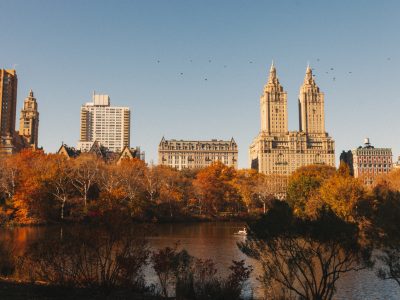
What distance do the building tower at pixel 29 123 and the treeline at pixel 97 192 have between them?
10874 cm

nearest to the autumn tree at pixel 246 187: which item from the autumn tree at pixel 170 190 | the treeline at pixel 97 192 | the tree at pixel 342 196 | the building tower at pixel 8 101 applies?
the treeline at pixel 97 192

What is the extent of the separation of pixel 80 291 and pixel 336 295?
12.8m

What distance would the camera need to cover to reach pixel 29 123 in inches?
7598

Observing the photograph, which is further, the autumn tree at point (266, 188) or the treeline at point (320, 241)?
the autumn tree at point (266, 188)

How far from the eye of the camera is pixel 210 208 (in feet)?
318

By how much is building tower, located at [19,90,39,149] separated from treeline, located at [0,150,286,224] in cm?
10874

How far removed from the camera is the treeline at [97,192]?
66312mm

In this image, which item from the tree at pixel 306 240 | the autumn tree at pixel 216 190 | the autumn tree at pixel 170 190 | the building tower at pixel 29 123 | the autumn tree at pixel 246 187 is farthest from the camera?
the building tower at pixel 29 123

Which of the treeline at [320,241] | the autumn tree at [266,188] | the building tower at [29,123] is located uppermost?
the building tower at [29,123]

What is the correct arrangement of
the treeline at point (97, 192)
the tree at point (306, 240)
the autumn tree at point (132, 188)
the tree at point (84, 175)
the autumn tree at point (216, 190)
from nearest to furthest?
the tree at point (306, 240), the treeline at point (97, 192), the tree at point (84, 175), the autumn tree at point (132, 188), the autumn tree at point (216, 190)

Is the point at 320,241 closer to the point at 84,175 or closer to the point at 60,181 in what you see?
the point at 60,181

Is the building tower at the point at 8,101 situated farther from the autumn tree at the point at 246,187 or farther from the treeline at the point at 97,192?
the autumn tree at the point at 246,187

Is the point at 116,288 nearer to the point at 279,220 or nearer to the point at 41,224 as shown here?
the point at 279,220

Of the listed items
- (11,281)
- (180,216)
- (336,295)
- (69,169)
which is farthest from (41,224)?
(336,295)
